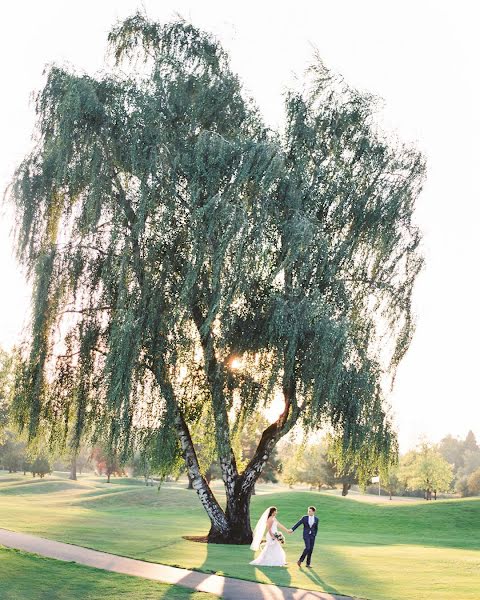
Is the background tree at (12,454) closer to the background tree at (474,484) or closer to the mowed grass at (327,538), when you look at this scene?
the mowed grass at (327,538)

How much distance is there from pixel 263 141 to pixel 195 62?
4.10m

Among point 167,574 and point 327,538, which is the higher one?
point 167,574

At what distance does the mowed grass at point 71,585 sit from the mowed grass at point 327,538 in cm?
259

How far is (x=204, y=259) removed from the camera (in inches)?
786

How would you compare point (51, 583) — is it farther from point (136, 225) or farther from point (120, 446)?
point (136, 225)

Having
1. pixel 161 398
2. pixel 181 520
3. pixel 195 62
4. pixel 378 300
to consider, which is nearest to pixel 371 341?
pixel 378 300

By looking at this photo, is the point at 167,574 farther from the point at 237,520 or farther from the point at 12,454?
the point at 12,454

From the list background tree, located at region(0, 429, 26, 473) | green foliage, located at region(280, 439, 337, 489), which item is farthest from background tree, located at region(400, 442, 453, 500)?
background tree, located at region(0, 429, 26, 473)

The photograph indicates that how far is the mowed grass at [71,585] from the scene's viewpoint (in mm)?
13211

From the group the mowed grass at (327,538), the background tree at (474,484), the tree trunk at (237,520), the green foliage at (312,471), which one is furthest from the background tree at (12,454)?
the tree trunk at (237,520)

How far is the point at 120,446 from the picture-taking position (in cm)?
1998

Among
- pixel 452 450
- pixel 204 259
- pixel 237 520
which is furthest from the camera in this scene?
pixel 452 450

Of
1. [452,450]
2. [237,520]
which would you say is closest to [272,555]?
[237,520]

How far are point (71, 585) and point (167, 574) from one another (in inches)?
99.5
